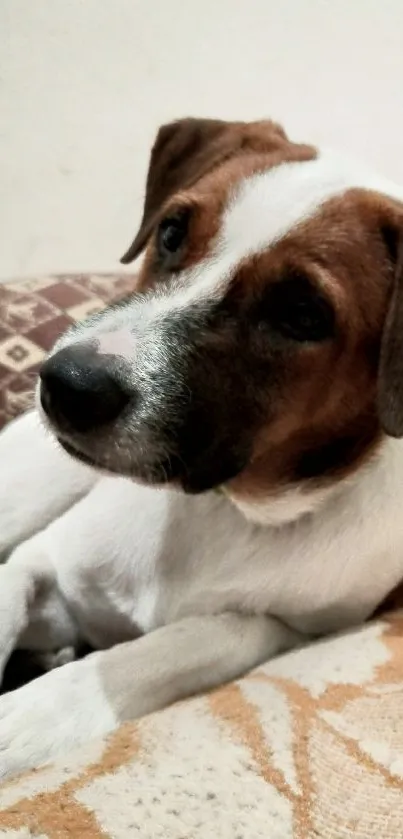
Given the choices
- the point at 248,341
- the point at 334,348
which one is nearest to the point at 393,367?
the point at 334,348

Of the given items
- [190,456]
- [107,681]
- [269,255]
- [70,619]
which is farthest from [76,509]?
[269,255]

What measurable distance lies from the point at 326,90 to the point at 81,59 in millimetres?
799

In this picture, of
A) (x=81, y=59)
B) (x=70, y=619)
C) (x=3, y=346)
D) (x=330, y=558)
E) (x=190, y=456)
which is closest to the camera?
(x=190, y=456)

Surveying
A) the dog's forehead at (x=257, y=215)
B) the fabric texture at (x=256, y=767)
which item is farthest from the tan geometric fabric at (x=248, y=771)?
the dog's forehead at (x=257, y=215)

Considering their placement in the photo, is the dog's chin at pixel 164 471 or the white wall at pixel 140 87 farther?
the white wall at pixel 140 87

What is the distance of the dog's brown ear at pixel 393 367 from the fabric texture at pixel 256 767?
364 mm

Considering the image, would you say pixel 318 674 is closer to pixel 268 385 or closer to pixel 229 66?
pixel 268 385

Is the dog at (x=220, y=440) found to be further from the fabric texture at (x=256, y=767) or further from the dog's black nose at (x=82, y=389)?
the fabric texture at (x=256, y=767)

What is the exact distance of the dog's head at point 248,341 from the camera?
113 cm

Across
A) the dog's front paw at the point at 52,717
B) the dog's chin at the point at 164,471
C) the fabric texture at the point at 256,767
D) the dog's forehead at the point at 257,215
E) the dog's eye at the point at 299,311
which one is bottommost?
the dog's front paw at the point at 52,717

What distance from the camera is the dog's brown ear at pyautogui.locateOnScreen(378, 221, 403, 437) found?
122cm

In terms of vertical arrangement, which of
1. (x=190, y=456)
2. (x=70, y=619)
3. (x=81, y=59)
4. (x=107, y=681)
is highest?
(x=81, y=59)

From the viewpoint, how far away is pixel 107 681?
1315 millimetres

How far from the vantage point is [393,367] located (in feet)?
4.02
